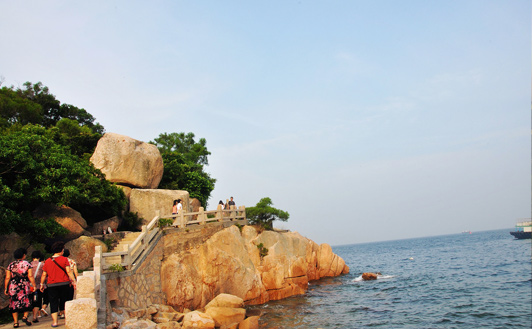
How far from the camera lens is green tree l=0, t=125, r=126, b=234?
15992 mm

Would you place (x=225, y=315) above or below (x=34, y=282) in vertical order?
below

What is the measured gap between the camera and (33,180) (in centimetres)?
1762

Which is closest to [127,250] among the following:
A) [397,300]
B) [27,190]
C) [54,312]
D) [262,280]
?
[27,190]

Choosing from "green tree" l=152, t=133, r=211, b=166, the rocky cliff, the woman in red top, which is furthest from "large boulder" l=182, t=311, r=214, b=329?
"green tree" l=152, t=133, r=211, b=166

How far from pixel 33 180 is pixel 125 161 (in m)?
9.17

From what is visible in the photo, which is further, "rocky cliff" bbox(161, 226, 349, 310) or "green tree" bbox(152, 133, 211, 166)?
"green tree" bbox(152, 133, 211, 166)

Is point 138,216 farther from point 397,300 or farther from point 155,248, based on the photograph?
point 397,300

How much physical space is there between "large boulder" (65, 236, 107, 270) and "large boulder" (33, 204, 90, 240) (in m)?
0.88

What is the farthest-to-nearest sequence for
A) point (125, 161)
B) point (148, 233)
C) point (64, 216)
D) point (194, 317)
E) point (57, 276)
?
point (125, 161), point (148, 233), point (64, 216), point (194, 317), point (57, 276)

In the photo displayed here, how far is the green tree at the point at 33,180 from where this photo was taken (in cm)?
1599

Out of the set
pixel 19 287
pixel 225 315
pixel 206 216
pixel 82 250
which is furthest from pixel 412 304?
pixel 19 287

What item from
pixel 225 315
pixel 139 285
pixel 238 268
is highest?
pixel 139 285

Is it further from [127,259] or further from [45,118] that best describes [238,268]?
[45,118]

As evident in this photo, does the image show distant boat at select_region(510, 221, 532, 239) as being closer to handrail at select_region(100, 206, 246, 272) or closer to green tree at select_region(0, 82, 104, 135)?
handrail at select_region(100, 206, 246, 272)
